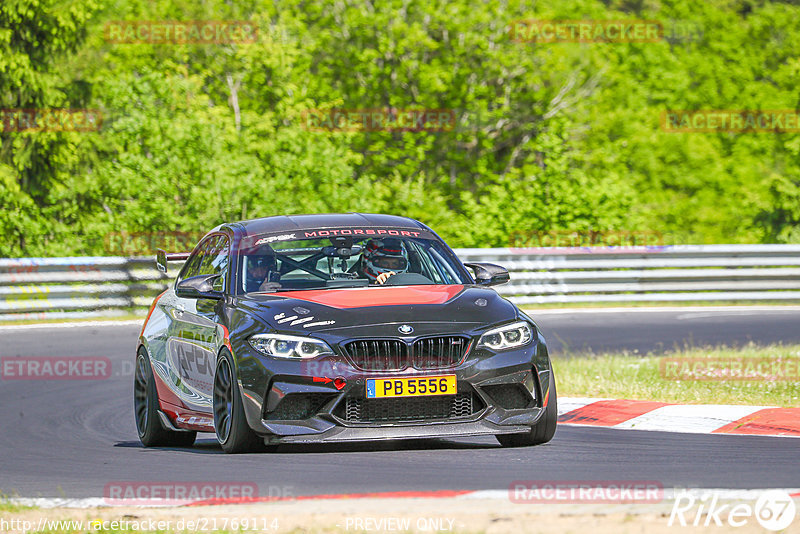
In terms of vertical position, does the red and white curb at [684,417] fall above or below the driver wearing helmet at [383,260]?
below

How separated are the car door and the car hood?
0.37 metres

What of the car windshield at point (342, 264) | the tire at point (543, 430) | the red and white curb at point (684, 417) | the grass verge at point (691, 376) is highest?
the car windshield at point (342, 264)

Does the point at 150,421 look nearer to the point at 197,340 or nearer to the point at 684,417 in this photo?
the point at 197,340

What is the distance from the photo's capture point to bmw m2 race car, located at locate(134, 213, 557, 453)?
292 inches

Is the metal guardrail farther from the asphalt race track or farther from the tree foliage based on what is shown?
the asphalt race track

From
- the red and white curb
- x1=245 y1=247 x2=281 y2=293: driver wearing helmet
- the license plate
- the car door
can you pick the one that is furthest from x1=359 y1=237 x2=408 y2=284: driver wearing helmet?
the red and white curb

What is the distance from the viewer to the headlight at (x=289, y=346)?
24.4ft

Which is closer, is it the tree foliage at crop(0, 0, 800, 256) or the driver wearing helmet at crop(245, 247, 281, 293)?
the driver wearing helmet at crop(245, 247, 281, 293)

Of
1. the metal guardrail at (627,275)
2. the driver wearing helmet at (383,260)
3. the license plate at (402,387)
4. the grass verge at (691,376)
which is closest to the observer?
the license plate at (402,387)

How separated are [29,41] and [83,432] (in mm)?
21360

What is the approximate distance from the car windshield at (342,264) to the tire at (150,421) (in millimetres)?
1276

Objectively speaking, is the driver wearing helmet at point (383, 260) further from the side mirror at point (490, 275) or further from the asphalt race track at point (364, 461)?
the asphalt race track at point (364, 461)

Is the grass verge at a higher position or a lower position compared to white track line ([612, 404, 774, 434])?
lower

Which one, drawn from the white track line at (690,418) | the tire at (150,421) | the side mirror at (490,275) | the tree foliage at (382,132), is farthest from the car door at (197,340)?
the tree foliage at (382,132)
